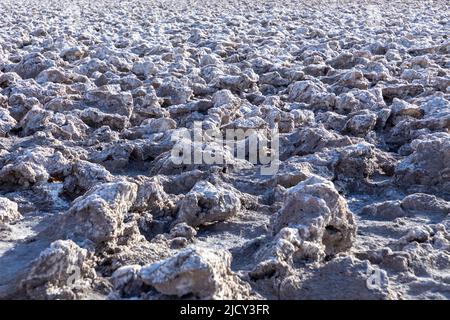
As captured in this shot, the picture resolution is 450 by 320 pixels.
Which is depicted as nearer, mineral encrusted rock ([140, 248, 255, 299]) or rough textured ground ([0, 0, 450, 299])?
mineral encrusted rock ([140, 248, 255, 299])

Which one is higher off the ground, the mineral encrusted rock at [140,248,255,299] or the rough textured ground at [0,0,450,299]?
the rough textured ground at [0,0,450,299]

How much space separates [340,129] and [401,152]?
453 millimetres

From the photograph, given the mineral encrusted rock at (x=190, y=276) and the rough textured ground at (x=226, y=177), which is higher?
the rough textured ground at (x=226, y=177)

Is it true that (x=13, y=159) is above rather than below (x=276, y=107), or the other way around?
below

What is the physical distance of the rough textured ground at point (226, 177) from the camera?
2.06 meters

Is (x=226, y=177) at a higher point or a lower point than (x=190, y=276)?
higher

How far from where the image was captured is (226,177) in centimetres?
305

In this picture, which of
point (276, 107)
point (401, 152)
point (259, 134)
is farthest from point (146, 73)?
point (401, 152)

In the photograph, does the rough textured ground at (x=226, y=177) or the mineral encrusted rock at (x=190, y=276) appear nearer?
the mineral encrusted rock at (x=190, y=276)

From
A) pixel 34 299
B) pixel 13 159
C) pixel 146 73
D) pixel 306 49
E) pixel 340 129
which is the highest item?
pixel 306 49

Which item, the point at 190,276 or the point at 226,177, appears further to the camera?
the point at 226,177

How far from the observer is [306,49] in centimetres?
636

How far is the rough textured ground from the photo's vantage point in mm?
2059
